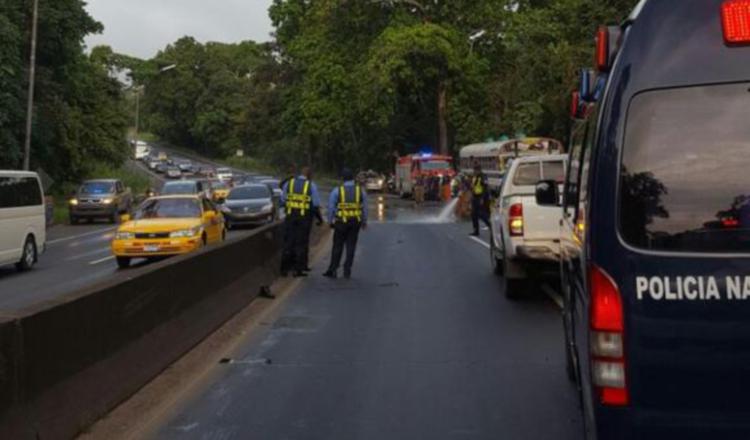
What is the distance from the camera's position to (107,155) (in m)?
51.5

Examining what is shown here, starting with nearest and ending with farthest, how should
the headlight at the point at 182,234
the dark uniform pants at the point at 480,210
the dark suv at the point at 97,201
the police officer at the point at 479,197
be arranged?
the headlight at the point at 182,234
the police officer at the point at 479,197
the dark uniform pants at the point at 480,210
the dark suv at the point at 97,201

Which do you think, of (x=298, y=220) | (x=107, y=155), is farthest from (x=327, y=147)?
(x=298, y=220)

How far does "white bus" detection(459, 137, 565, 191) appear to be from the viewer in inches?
Result: 1560

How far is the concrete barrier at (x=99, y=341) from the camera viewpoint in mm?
5246

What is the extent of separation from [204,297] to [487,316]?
3.36 m

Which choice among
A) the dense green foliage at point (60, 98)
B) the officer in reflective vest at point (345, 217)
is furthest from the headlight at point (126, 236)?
the dense green foliage at point (60, 98)

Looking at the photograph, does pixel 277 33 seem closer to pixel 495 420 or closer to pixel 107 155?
pixel 107 155

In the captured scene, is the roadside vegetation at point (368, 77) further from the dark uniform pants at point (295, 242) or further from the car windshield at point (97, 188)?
the dark uniform pants at point (295, 242)

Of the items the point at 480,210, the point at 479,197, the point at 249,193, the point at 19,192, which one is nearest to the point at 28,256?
the point at 19,192

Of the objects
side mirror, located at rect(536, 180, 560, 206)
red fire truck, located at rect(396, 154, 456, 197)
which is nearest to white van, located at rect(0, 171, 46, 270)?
side mirror, located at rect(536, 180, 560, 206)

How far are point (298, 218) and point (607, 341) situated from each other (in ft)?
38.4

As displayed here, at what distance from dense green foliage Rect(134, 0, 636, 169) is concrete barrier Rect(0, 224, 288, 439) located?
2410cm

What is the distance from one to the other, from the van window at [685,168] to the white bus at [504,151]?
106 feet

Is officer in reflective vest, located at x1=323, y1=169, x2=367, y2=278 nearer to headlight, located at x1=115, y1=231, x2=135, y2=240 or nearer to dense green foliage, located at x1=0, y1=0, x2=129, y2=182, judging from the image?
headlight, located at x1=115, y1=231, x2=135, y2=240
